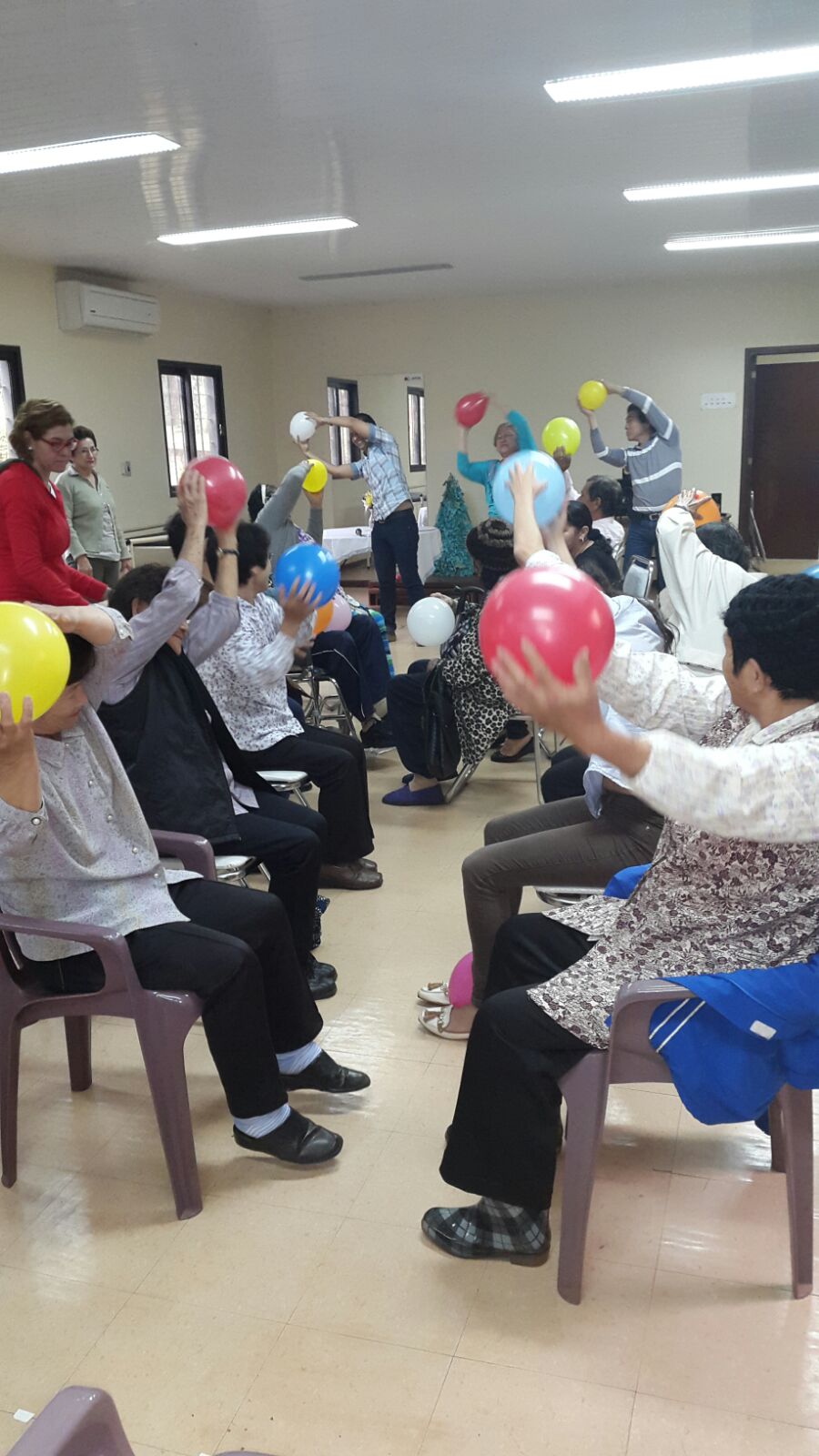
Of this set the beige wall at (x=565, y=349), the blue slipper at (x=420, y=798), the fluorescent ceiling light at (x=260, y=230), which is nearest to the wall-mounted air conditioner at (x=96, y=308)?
the fluorescent ceiling light at (x=260, y=230)

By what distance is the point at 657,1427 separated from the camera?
4.62 ft

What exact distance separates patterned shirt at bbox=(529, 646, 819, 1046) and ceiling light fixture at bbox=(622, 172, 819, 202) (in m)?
4.61

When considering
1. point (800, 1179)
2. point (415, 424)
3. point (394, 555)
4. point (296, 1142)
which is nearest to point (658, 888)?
point (800, 1179)

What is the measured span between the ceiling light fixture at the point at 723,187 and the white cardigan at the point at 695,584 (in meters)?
3.03

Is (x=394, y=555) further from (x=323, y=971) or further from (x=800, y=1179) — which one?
(x=800, y=1179)

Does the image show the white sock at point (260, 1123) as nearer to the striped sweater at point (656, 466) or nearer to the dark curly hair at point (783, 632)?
the dark curly hair at point (783, 632)

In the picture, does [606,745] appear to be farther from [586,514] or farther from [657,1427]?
[586,514]

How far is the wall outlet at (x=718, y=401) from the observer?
30.6ft

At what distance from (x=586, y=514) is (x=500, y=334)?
6674mm

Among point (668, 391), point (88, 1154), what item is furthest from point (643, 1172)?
point (668, 391)

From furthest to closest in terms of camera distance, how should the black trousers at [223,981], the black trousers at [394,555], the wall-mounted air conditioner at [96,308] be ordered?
the wall-mounted air conditioner at [96,308]
the black trousers at [394,555]
the black trousers at [223,981]

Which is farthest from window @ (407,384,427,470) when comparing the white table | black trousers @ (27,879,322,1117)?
black trousers @ (27,879,322,1117)

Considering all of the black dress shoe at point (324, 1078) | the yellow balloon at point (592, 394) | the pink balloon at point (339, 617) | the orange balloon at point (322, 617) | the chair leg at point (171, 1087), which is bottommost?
the black dress shoe at point (324, 1078)

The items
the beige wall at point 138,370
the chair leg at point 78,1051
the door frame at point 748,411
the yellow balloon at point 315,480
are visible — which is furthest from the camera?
the door frame at point 748,411
